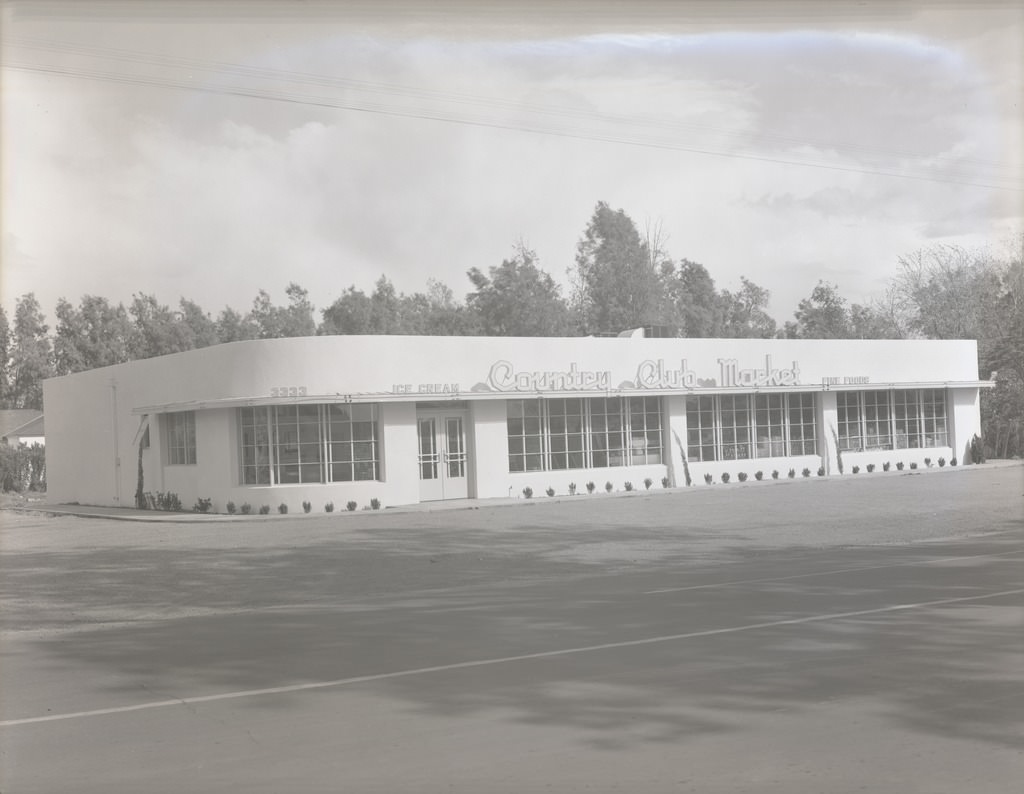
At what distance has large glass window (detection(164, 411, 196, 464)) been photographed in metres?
27.5

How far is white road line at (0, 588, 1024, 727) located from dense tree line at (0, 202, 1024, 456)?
45.3 m

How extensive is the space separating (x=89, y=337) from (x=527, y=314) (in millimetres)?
26032

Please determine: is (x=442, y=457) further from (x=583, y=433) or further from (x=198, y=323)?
(x=198, y=323)

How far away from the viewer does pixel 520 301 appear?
2403 inches

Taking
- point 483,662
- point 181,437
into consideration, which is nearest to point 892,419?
point 181,437

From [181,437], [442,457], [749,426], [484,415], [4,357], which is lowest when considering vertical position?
[442,457]

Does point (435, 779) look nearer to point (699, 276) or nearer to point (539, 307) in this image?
point (539, 307)

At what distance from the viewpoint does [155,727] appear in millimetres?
6410

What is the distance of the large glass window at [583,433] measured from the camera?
28297 millimetres

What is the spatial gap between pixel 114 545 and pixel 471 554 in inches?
299

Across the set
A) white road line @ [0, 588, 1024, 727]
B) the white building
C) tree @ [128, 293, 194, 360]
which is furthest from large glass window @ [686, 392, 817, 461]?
tree @ [128, 293, 194, 360]

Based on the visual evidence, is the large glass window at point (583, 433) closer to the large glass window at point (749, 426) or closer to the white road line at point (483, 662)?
the large glass window at point (749, 426)

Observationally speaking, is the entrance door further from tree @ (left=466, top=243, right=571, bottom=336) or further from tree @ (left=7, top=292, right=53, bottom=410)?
tree @ (left=7, top=292, right=53, bottom=410)

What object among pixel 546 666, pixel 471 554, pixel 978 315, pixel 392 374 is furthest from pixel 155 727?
pixel 978 315
